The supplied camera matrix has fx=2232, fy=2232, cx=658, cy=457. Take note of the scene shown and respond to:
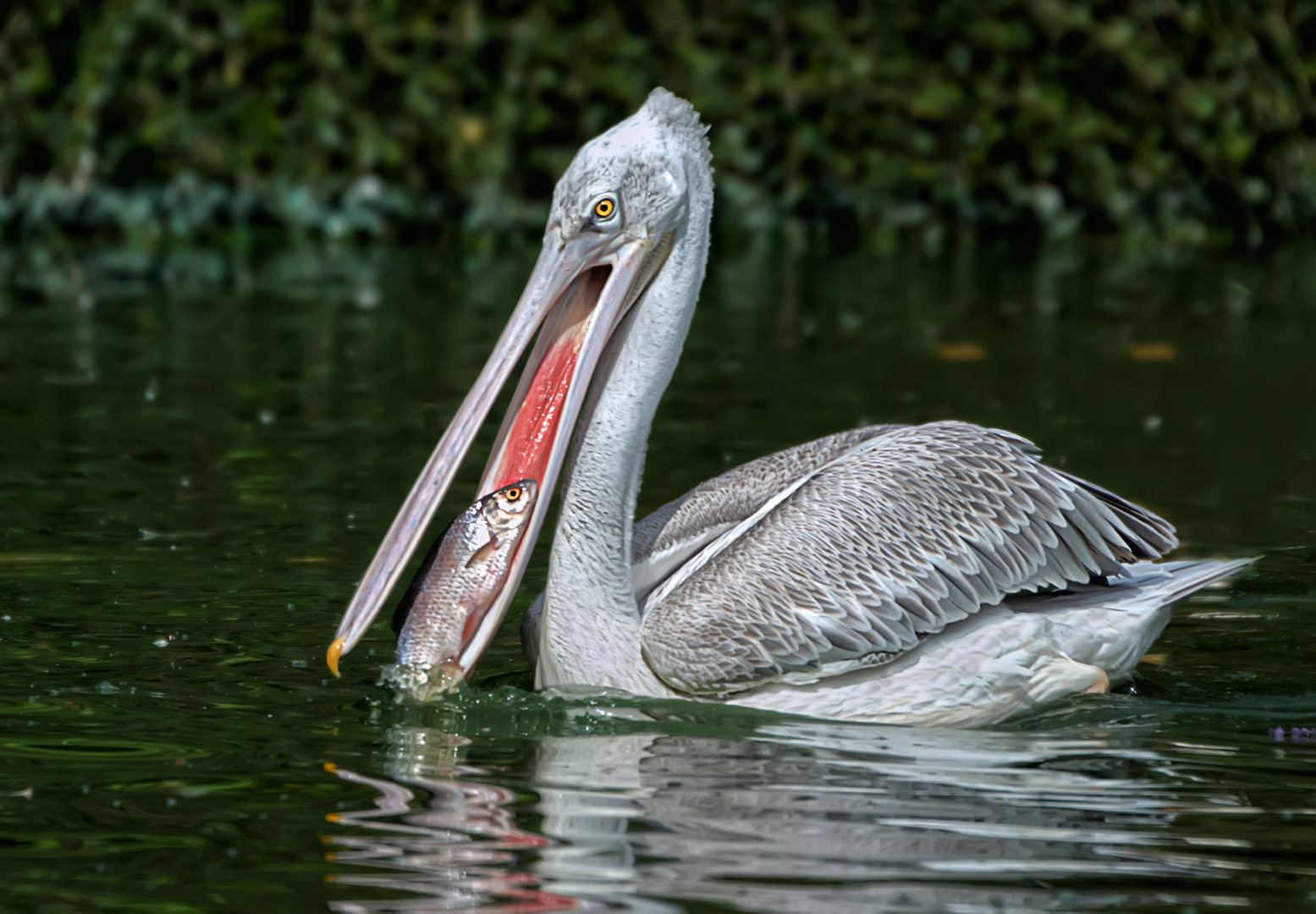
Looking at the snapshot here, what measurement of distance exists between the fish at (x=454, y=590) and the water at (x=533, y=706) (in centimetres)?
8

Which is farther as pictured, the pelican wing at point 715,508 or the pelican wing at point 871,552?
the pelican wing at point 715,508

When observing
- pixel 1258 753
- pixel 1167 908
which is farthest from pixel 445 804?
pixel 1258 753

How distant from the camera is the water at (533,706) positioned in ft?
12.6

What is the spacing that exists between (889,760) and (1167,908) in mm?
1042

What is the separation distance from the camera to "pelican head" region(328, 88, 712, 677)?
5117 mm

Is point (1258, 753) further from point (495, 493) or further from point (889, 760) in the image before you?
point (495, 493)

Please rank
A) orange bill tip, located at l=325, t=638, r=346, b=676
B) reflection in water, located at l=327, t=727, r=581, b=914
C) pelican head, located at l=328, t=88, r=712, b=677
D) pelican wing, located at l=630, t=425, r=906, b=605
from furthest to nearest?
pelican wing, located at l=630, t=425, r=906, b=605 < pelican head, located at l=328, t=88, r=712, b=677 < orange bill tip, located at l=325, t=638, r=346, b=676 < reflection in water, located at l=327, t=727, r=581, b=914

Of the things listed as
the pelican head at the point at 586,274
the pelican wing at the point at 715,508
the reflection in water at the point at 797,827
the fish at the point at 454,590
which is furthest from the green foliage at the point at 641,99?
the reflection in water at the point at 797,827

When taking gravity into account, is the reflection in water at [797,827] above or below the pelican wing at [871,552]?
below

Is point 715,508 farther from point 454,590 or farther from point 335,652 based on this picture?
point 335,652

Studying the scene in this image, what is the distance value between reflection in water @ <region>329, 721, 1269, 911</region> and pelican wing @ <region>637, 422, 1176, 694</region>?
204mm

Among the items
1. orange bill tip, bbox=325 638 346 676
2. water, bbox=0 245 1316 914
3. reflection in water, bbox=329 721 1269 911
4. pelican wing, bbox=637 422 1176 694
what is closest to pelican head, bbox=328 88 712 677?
orange bill tip, bbox=325 638 346 676

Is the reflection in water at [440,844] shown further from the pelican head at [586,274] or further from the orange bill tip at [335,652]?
the pelican head at [586,274]

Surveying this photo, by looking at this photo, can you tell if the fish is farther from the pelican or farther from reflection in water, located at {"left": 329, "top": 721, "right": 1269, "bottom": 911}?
reflection in water, located at {"left": 329, "top": 721, "right": 1269, "bottom": 911}
